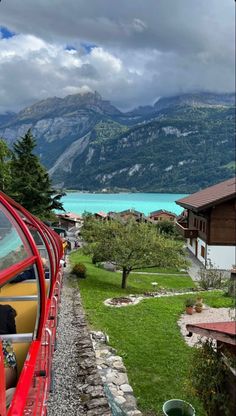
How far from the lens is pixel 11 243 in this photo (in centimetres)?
382

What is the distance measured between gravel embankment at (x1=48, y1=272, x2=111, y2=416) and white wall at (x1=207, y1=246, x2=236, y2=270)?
17820mm

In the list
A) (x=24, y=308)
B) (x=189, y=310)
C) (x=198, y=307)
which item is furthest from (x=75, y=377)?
(x=198, y=307)

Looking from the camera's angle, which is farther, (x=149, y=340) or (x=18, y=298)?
(x=149, y=340)

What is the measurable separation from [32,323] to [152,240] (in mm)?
14965

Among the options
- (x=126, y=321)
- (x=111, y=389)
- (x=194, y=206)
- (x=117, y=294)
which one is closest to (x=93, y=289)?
(x=117, y=294)

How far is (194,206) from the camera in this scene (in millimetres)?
27859

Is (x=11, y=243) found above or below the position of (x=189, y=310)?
above

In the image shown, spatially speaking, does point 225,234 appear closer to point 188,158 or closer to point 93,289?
point 93,289

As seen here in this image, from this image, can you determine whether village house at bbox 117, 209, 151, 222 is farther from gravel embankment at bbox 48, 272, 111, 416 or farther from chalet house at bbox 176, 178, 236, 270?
gravel embankment at bbox 48, 272, 111, 416

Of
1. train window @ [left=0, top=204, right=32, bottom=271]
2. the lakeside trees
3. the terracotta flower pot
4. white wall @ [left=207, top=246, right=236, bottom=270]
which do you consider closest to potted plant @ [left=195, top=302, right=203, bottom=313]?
the terracotta flower pot

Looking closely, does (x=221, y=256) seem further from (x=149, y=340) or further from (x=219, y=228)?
(x=149, y=340)

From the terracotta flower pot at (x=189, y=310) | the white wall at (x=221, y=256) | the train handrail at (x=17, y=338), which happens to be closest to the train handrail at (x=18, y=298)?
the train handrail at (x=17, y=338)

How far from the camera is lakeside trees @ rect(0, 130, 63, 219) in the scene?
2714 cm

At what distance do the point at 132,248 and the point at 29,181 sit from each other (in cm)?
1164
